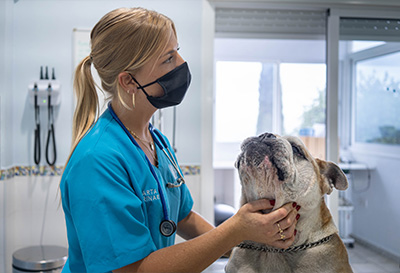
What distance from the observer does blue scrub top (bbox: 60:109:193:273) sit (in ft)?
2.77

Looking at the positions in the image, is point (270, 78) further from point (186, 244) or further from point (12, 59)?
point (186, 244)

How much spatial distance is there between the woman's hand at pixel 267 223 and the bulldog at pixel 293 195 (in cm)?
2

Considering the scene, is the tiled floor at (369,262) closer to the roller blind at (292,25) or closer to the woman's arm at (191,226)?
the woman's arm at (191,226)

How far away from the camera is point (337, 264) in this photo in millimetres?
909

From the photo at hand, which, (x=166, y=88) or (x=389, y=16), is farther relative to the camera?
(x=389, y=16)

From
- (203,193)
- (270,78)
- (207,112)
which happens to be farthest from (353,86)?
(270,78)

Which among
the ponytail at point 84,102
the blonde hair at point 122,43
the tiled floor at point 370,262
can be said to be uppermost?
the blonde hair at point 122,43

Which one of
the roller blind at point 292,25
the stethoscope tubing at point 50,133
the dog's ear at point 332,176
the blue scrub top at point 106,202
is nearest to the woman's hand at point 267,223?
the dog's ear at point 332,176

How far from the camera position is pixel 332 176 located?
0.96 m

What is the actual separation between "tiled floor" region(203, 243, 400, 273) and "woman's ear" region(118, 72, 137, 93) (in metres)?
1.56

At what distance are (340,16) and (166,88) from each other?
6.43 ft

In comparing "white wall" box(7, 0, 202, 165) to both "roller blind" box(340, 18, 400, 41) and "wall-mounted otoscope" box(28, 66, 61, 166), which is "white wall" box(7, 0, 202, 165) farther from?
"roller blind" box(340, 18, 400, 41)

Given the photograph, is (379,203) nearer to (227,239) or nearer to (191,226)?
(191,226)

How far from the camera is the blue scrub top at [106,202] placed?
845 millimetres
